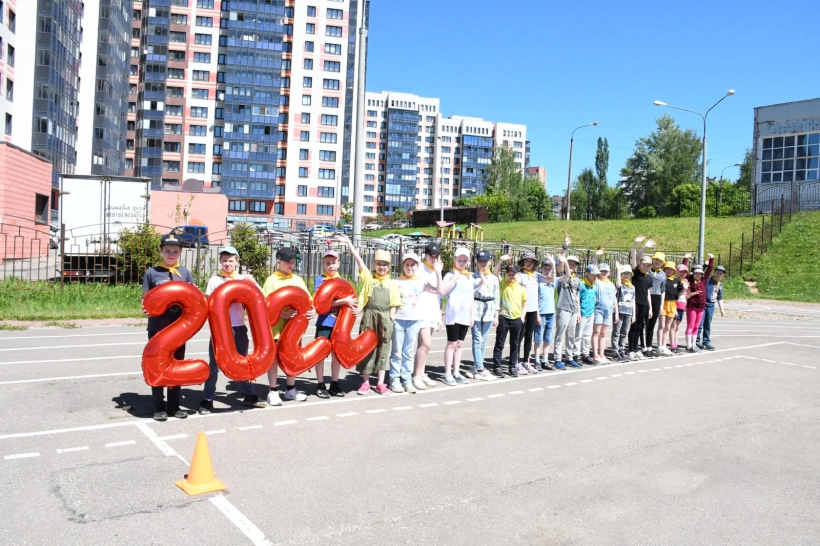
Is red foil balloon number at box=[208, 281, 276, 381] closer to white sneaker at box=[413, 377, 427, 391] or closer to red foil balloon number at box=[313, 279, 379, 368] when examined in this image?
red foil balloon number at box=[313, 279, 379, 368]

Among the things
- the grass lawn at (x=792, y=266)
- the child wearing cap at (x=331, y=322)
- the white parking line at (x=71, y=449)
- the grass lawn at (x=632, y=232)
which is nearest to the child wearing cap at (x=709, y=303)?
the child wearing cap at (x=331, y=322)

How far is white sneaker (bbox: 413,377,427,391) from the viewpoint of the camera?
10.1 m

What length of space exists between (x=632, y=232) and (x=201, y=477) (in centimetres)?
4346

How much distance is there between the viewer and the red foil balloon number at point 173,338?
300 inches

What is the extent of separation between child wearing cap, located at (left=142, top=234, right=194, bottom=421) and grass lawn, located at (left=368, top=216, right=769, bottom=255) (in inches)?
1434

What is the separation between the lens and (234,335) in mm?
8438

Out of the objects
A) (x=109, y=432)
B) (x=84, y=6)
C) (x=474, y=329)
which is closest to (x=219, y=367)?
(x=109, y=432)

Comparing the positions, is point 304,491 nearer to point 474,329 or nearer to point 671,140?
point 474,329

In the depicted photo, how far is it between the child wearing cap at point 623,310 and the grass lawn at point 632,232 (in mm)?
28039

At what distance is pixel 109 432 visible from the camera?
23.7 feet

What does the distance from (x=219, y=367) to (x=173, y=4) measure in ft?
308

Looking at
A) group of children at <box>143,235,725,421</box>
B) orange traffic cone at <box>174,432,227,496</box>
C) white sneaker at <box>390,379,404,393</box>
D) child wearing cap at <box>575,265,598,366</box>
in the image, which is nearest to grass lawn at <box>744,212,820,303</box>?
group of children at <box>143,235,725,421</box>

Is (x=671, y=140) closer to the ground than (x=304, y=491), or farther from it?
farther from it

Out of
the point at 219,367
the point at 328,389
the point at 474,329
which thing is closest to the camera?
the point at 219,367
